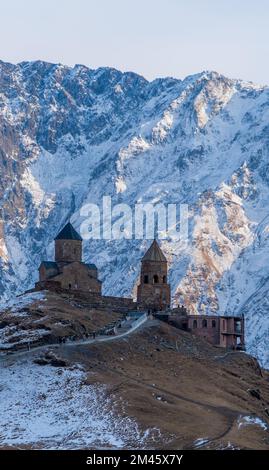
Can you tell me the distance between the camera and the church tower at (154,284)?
167562 mm

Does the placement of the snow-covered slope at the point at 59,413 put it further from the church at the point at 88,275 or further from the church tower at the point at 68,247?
the church tower at the point at 68,247

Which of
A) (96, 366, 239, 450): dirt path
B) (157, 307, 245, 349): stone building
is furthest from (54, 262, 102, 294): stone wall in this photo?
(96, 366, 239, 450): dirt path

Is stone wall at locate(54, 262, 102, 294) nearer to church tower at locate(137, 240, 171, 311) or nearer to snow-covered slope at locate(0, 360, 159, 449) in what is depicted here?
church tower at locate(137, 240, 171, 311)

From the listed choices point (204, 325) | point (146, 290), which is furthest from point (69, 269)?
point (204, 325)

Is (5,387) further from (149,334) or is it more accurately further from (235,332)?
(235,332)

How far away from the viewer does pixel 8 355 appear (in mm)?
122312

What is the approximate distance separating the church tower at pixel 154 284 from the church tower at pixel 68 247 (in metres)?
13.1

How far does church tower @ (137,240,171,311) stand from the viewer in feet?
550

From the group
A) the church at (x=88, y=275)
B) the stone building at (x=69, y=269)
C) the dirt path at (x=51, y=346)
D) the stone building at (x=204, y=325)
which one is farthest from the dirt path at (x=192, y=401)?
the stone building at (x=69, y=269)

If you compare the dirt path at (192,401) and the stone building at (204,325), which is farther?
the stone building at (204,325)

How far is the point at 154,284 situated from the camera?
168875 millimetres

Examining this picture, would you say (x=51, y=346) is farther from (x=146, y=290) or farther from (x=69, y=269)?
(x=69, y=269)

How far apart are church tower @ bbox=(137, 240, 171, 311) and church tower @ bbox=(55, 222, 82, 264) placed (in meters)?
13.1
